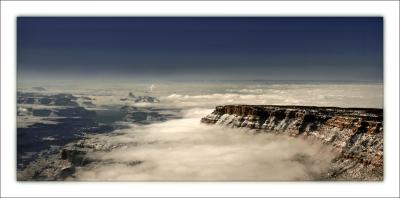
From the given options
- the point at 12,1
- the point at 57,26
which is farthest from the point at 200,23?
the point at 12,1

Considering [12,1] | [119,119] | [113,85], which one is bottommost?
[119,119]

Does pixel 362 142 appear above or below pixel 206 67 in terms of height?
below

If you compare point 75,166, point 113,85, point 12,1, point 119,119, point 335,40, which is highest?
point 12,1

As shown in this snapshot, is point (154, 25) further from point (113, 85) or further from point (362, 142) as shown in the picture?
point (362, 142)

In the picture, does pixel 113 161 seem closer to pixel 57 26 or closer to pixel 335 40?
pixel 57 26

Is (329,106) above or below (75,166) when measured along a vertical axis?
above

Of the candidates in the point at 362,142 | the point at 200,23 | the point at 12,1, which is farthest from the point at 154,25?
the point at 362,142
